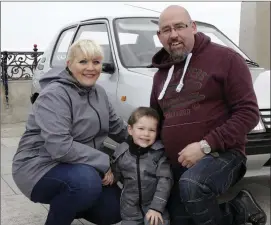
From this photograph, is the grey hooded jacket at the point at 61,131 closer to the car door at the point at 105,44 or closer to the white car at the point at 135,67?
the white car at the point at 135,67

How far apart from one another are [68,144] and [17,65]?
722 centimetres

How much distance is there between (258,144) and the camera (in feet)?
11.1

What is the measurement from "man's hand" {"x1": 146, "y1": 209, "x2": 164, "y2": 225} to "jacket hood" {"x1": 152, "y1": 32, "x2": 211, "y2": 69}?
94 centimetres

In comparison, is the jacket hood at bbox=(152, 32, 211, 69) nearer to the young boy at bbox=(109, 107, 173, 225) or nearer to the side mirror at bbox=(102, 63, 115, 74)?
the young boy at bbox=(109, 107, 173, 225)

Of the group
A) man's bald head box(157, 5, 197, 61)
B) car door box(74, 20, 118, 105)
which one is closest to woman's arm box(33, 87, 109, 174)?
man's bald head box(157, 5, 197, 61)

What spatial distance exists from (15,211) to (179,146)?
A: 5.82 feet

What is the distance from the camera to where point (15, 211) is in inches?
146

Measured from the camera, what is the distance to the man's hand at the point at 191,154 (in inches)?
101

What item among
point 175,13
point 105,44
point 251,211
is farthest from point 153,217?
point 105,44

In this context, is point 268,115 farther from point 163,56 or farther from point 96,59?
A: point 96,59

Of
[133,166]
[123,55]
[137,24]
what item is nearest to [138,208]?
[133,166]

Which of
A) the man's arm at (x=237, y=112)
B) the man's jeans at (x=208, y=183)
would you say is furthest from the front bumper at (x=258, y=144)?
the man's arm at (x=237, y=112)

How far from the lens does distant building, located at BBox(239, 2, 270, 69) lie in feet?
23.5

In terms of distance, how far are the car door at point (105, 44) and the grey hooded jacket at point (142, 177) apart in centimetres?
137
